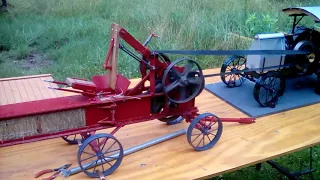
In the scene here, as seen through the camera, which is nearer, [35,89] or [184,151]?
[184,151]

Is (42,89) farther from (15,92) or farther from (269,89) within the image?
(269,89)

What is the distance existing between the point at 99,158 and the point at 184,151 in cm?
34

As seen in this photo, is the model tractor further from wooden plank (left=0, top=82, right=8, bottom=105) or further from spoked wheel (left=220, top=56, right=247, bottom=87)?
wooden plank (left=0, top=82, right=8, bottom=105)

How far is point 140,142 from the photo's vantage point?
1549 mm

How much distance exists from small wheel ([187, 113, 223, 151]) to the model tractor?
1.02 feet

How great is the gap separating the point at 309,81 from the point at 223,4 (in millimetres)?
3046

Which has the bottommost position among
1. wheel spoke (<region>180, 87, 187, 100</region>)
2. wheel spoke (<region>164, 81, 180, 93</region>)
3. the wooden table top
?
the wooden table top

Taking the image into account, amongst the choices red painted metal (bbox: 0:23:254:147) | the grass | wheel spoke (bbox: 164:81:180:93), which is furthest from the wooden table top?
the grass

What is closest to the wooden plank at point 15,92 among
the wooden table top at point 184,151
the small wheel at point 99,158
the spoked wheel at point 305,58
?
the wooden table top at point 184,151

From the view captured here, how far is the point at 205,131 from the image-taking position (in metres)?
1.54

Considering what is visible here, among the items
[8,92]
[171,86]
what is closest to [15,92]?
[8,92]

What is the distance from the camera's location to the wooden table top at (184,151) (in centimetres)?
135

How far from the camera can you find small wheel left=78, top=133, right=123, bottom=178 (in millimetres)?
1310

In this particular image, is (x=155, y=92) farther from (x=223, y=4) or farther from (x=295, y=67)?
(x=223, y=4)
